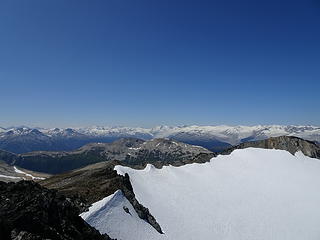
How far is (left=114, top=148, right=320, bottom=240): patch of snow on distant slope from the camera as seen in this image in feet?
146

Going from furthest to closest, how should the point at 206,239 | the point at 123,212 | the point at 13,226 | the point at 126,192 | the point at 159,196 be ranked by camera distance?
1. the point at 159,196
2. the point at 126,192
3. the point at 206,239
4. the point at 123,212
5. the point at 13,226

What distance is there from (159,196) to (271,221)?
60.6 feet

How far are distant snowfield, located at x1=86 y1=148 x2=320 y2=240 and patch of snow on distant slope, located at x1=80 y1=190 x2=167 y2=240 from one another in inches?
4.5

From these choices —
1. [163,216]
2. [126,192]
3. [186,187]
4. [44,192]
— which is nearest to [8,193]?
[44,192]

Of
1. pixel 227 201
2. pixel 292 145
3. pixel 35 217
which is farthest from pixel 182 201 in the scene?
pixel 292 145

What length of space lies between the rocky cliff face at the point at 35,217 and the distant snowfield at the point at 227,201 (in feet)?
19.1

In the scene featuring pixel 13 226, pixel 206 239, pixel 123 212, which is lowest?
pixel 206 239

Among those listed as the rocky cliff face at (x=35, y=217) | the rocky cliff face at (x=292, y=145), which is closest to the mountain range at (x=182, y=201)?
the rocky cliff face at (x=35, y=217)

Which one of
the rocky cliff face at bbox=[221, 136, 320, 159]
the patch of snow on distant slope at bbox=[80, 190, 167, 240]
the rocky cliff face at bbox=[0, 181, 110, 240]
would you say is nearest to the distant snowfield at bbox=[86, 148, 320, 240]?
the patch of snow on distant slope at bbox=[80, 190, 167, 240]

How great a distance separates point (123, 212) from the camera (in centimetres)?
3747

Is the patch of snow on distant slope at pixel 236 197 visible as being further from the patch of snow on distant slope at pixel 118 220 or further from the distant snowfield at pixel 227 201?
the patch of snow on distant slope at pixel 118 220

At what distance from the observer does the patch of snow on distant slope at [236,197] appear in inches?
1754

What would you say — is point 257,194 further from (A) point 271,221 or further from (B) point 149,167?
(B) point 149,167

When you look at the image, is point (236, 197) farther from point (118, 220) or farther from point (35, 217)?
point (35, 217)
